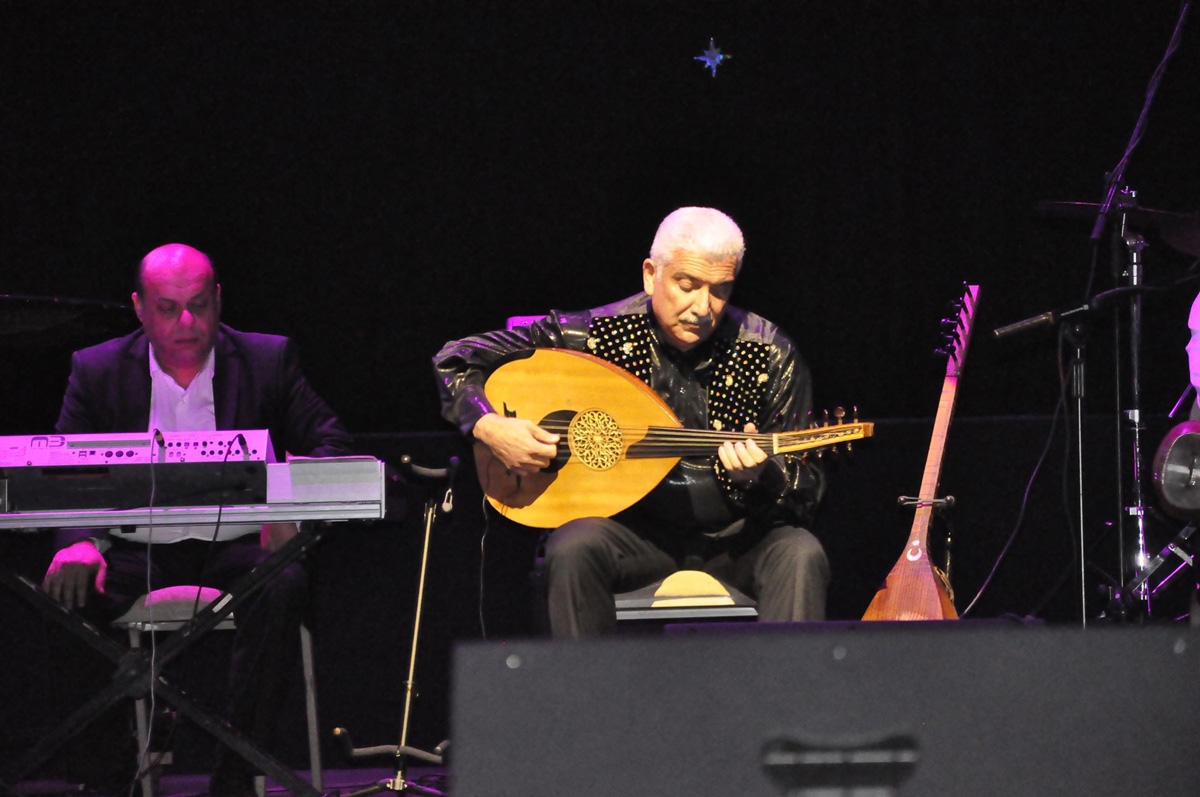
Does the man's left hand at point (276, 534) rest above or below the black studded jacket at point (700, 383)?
below

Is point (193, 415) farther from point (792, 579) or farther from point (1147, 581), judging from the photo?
point (1147, 581)

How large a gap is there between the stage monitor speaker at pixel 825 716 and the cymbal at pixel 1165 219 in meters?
2.66

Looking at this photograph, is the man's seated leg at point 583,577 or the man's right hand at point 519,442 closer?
the man's seated leg at point 583,577

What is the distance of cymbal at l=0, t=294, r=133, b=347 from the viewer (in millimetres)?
3010

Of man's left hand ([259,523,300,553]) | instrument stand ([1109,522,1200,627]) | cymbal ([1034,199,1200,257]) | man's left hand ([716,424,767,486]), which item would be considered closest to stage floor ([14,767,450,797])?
man's left hand ([259,523,300,553])

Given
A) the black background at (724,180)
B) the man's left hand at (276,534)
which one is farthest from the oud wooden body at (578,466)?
the black background at (724,180)

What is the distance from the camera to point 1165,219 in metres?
3.48

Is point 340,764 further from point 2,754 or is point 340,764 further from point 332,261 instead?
point 332,261

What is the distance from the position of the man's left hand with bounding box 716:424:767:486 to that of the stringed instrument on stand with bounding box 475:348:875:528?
64 mm

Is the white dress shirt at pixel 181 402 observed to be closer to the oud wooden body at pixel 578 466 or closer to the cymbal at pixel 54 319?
the cymbal at pixel 54 319

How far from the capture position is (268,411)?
357 cm

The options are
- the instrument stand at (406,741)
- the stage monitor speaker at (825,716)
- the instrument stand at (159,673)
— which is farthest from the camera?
the instrument stand at (406,741)

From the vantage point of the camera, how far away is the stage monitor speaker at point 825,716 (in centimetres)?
110

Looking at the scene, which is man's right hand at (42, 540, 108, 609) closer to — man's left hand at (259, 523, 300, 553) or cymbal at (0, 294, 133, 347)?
man's left hand at (259, 523, 300, 553)
